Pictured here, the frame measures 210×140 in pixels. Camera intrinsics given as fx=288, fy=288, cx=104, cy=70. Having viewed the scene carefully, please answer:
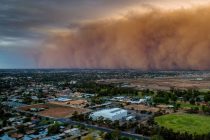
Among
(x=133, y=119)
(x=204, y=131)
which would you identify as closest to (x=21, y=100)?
(x=133, y=119)

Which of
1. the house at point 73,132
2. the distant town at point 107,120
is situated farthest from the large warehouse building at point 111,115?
the house at point 73,132

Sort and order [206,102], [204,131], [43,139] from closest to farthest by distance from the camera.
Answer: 1. [43,139]
2. [204,131]
3. [206,102]

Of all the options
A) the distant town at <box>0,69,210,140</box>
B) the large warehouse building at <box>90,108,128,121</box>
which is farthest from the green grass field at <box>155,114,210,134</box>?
the large warehouse building at <box>90,108,128,121</box>

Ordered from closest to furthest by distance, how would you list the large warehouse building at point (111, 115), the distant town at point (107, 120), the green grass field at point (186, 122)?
1. the distant town at point (107, 120)
2. the green grass field at point (186, 122)
3. the large warehouse building at point (111, 115)

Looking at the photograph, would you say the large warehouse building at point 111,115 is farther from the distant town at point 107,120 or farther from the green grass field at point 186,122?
the green grass field at point 186,122

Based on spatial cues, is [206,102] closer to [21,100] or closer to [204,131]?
[204,131]

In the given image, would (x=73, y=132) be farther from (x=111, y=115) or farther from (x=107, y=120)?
(x=111, y=115)

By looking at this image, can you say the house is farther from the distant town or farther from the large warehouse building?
the large warehouse building

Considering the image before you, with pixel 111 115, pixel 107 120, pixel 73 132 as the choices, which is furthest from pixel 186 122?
pixel 73 132
